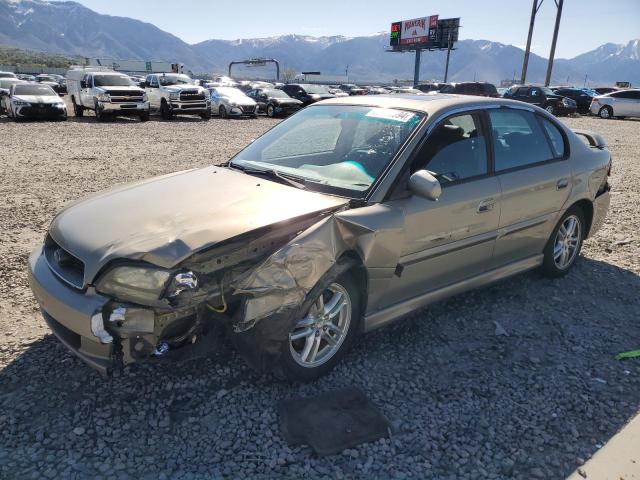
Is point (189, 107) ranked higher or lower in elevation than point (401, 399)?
higher

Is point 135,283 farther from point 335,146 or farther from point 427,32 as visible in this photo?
point 427,32

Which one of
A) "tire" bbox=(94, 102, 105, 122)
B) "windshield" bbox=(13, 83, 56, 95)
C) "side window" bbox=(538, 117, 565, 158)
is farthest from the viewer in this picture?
"tire" bbox=(94, 102, 105, 122)

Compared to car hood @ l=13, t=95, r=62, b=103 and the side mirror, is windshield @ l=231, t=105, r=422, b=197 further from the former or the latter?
car hood @ l=13, t=95, r=62, b=103

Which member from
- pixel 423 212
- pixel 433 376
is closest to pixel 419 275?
pixel 423 212

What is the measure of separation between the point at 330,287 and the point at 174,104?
65.2 feet

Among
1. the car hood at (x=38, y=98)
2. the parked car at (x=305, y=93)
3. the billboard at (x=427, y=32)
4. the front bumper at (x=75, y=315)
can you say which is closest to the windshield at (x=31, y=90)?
the car hood at (x=38, y=98)

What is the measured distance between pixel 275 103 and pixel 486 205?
2245 cm

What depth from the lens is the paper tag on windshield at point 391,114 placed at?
3.56 metres

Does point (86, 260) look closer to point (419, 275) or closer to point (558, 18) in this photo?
point (419, 275)

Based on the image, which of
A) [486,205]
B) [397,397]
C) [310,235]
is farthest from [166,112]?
[397,397]

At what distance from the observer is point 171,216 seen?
9.47 feet

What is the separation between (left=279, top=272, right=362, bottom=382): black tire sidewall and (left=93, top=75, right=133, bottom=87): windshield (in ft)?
63.5

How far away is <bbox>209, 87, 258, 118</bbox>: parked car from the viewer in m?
22.8

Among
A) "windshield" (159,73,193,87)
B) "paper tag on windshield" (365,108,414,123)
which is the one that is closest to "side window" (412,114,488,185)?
"paper tag on windshield" (365,108,414,123)
